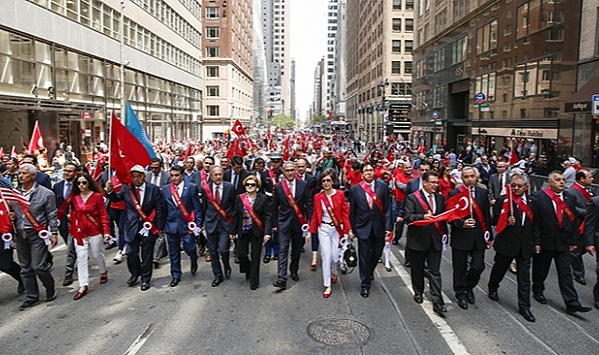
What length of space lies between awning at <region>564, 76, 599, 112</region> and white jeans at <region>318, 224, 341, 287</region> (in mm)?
16013

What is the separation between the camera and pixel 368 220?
7.04m

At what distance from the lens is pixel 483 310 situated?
6512mm

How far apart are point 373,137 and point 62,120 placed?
183ft

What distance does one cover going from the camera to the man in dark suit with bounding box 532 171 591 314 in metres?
6.36

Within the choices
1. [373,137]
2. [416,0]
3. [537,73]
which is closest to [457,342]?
[537,73]

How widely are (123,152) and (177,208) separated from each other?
1.29 m

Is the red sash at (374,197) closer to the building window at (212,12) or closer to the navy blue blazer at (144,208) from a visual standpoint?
the navy blue blazer at (144,208)

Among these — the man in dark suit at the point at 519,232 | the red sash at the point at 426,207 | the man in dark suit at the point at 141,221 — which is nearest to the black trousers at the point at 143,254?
the man in dark suit at the point at 141,221

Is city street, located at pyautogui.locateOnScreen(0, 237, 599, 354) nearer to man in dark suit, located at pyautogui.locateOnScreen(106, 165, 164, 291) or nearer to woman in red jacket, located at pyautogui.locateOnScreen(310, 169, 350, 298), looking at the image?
man in dark suit, located at pyautogui.locateOnScreen(106, 165, 164, 291)

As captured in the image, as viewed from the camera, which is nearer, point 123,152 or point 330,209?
point 330,209

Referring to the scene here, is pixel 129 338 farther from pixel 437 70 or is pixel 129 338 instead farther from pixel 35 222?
pixel 437 70

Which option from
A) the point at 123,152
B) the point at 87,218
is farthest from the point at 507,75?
the point at 87,218

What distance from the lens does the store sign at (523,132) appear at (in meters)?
23.7

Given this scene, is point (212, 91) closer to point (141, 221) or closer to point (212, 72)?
point (212, 72)
